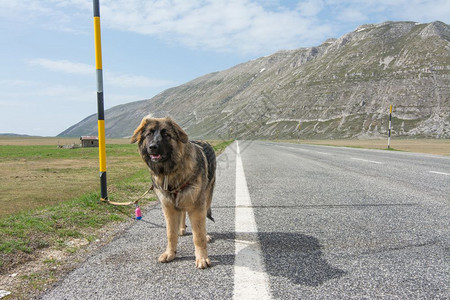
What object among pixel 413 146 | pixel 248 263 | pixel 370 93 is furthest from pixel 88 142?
pixel 370 93

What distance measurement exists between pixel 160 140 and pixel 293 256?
1.76 metres

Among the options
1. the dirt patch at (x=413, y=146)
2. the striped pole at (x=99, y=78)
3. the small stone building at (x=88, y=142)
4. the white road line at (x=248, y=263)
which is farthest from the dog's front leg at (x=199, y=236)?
the small stone building at (x=88, y=142)

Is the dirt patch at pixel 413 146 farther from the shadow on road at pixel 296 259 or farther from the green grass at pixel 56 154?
the green grass at pixel 56 154

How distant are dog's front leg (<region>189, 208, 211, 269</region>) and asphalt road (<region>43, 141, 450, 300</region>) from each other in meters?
0.12

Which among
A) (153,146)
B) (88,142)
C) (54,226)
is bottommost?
(54,226)

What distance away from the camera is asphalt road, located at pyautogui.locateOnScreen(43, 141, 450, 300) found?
93.1 inches

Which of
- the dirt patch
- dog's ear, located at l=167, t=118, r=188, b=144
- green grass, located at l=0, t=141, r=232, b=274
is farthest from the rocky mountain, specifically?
dog's ear, located at l=167, t=118, r=188, b=144

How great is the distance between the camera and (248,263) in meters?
2.89

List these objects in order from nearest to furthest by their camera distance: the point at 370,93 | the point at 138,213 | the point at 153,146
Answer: the point at 153,146 → the point at 138,213 → the point at 370,93

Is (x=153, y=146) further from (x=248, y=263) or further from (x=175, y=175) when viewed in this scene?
(x=248, y=263)

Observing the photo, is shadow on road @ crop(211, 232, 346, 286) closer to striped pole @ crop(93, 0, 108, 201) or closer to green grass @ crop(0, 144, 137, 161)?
striped pole @ crop(93, 0, 108, 201)

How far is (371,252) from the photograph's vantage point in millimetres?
3076

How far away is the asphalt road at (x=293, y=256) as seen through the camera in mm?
2365

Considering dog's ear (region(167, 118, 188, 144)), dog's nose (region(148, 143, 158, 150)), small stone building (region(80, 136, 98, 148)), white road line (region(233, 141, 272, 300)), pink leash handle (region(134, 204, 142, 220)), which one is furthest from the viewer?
small stone building (region(80, 136, 98, 148))
